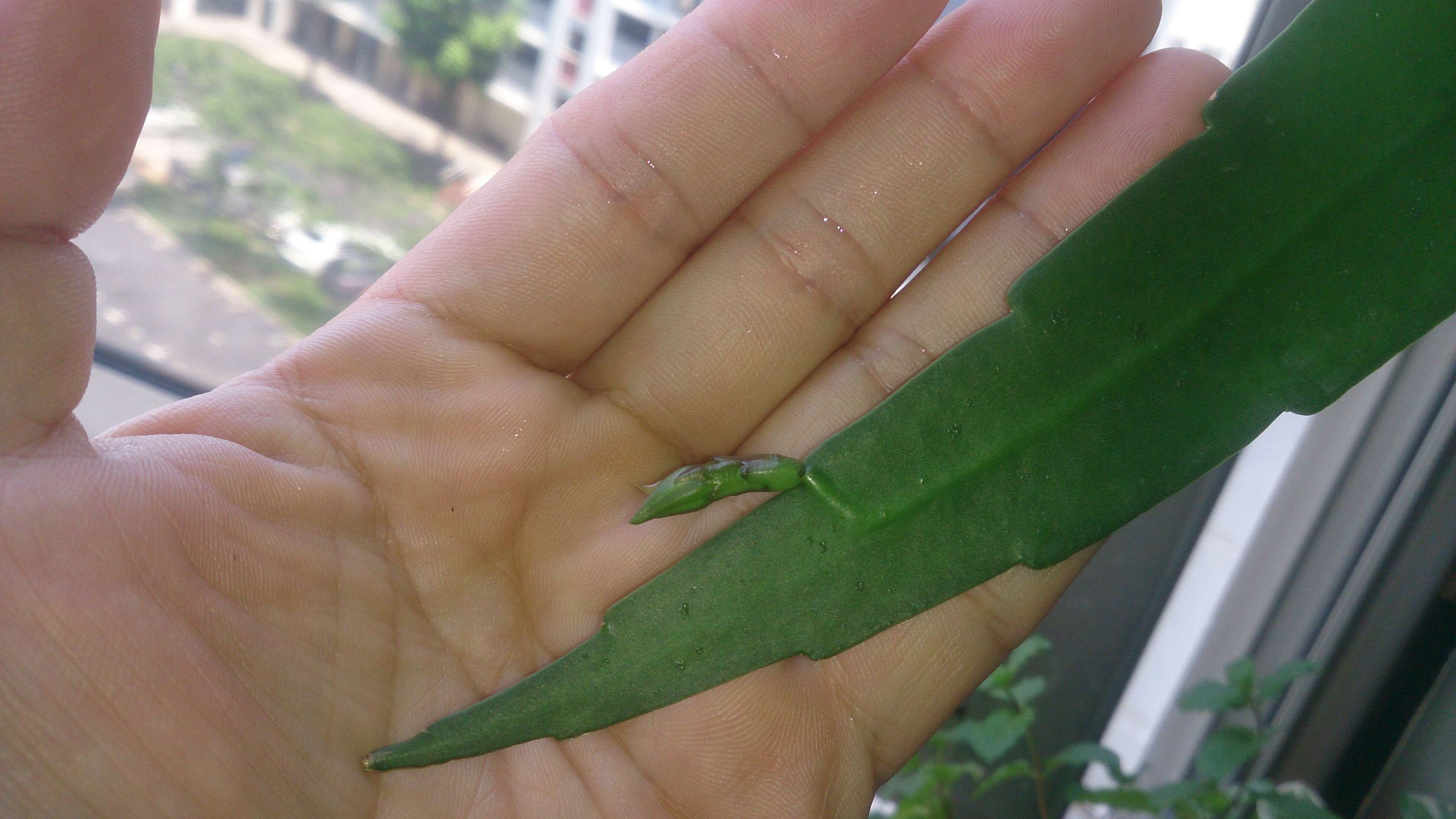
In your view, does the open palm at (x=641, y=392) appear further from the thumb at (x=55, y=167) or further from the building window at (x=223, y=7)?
the building window at (x=223, y=7)

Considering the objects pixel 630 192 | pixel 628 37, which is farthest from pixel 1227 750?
pixel 628 37

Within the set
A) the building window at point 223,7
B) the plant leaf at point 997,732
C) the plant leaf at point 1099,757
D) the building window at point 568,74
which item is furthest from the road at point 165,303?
the plant leaf at point 1099,757

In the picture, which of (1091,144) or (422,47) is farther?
(422,47)

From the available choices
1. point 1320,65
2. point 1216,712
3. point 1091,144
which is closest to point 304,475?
point 1091,144

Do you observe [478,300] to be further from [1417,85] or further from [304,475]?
[1417,85]

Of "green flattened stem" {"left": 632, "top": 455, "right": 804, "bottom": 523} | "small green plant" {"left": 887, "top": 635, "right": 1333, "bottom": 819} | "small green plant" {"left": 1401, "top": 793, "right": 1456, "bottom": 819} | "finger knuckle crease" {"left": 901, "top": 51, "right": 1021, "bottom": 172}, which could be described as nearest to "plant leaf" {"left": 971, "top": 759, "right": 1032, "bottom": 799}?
"small green plant" {"left": 887, "top": 635, "right": 1333, "bottom": 819}
